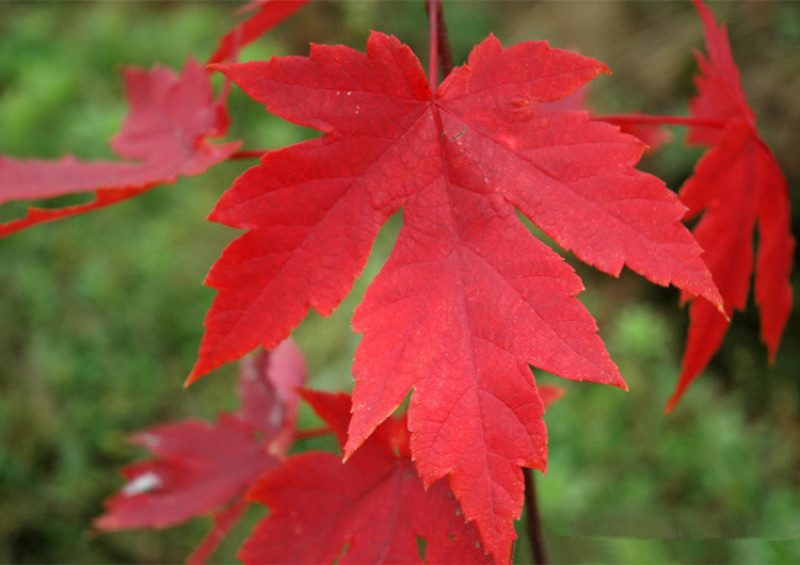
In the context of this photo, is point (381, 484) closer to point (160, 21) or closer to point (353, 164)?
point (353, 164)

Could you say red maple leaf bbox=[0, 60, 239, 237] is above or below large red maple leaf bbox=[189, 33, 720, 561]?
above

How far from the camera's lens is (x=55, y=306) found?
209cm

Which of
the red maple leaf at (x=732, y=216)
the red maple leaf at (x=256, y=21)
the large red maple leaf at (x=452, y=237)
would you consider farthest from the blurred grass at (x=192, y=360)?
the red maple leaf at (x=256, y=21)

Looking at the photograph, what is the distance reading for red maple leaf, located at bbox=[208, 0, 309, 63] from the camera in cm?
69

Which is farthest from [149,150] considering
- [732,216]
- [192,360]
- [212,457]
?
[192,360]

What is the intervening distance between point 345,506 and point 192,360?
1716 millimetres

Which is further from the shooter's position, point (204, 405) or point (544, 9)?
point (544, 9)

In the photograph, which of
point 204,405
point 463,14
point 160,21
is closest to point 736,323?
point 204,405

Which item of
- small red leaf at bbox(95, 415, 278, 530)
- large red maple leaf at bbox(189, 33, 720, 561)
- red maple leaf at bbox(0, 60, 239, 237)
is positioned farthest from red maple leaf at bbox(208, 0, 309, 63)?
small red leaf at bbox(95, 415, 278, 530)

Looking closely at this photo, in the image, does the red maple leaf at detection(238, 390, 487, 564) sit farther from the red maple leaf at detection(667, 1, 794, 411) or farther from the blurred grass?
the blurred grass

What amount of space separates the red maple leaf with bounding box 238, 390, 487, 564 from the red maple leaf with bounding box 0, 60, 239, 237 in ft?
0.84

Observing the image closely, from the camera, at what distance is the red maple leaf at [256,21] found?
69 centimetres

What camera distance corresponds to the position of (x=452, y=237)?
1.62ft

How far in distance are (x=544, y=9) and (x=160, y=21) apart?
2139 millimetres
